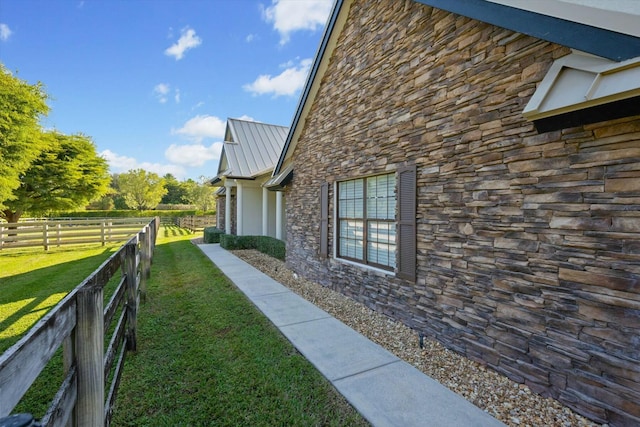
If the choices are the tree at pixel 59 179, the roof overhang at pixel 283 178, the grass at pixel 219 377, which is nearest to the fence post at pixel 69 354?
the grass at pixel 219 377

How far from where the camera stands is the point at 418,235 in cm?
448

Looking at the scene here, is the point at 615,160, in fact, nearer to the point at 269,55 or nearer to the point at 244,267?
the point at 244,267

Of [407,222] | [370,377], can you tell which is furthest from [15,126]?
[370,377]

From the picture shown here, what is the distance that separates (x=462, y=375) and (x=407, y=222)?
2.14 meters

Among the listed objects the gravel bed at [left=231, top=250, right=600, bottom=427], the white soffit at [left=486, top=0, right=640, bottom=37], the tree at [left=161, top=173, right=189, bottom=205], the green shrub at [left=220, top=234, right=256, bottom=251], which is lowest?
the gravel bed at [left=231, top=250, right=600, bottom=427]

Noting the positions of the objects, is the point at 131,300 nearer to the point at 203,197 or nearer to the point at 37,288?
the point at 37,288

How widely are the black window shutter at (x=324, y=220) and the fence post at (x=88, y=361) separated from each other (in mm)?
5332

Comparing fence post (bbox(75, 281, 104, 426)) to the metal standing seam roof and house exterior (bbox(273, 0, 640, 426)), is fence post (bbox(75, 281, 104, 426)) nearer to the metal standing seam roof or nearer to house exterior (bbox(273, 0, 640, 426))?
house exterior (bbox(273, 0, 640, 426))

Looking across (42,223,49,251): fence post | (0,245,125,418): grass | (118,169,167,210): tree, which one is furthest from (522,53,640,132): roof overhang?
(118,169,167,210): tree

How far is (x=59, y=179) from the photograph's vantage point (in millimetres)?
19047

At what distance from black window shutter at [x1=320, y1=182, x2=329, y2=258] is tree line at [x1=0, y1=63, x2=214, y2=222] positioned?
42.4 ft

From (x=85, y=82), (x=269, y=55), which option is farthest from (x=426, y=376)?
(x=85, y=82)

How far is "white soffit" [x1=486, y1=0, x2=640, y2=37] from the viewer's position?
221cm

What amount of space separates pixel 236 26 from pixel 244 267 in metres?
8.58
